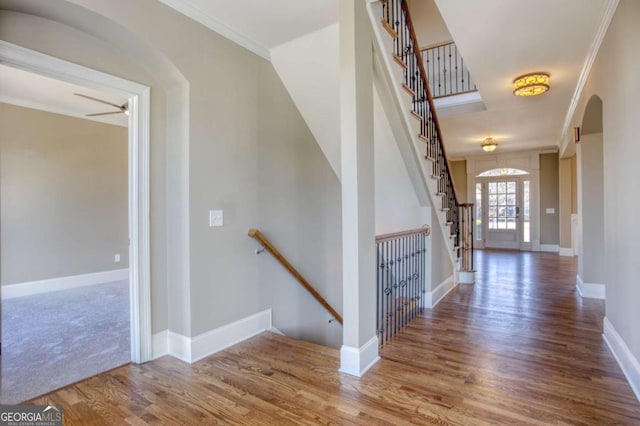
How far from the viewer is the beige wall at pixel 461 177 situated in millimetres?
9562

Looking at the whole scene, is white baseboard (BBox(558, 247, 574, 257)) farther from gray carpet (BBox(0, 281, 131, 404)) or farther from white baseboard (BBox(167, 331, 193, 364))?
gray carpet (BBox(0, 281, 131, 404))

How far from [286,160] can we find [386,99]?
1.10 m

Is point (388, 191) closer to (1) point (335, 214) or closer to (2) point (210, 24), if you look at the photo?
(1) point (335, 214)

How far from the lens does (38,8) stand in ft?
6.10

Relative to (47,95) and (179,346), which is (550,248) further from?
(47,95)

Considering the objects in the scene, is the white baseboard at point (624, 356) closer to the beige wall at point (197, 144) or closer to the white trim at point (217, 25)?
the beige wall at point (197, 144)

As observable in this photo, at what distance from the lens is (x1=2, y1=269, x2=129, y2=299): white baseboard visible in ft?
14.7

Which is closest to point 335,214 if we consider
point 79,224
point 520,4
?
point 520,4

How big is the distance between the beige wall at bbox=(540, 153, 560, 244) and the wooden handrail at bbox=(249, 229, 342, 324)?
7597 mm

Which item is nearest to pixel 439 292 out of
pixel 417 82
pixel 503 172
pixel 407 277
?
pixel 407 277

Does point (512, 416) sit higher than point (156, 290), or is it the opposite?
point (156, 290)

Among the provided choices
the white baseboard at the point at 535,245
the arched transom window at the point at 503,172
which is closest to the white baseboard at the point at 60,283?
the arched transom window at the point at 503,172

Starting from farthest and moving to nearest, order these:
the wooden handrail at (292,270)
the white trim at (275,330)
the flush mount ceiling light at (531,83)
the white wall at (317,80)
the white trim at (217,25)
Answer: the flush mount ceiling light at (531,83), the white trim at (275,330), the wooden handrail at (292,270), the white wall at (317,80), the white trim at (217,25)

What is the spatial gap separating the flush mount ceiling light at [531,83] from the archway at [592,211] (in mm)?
701
